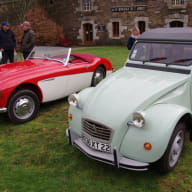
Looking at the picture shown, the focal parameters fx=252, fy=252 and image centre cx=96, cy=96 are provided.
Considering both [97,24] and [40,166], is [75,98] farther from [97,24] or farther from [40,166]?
[97,24]

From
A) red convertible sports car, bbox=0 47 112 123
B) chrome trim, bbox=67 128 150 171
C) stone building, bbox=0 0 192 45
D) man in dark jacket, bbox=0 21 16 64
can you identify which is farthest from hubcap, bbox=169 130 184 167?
stone building, bbox=0 0 192 45

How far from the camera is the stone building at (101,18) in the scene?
19.8m

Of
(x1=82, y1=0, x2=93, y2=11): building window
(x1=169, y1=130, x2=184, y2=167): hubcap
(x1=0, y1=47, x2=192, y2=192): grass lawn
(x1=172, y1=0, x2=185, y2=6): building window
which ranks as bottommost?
(x1=0, y1=47, x2=192, y2=192): grass lawn

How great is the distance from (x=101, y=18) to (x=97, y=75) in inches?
661

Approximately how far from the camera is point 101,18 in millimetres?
22641

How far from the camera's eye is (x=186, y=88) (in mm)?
3828

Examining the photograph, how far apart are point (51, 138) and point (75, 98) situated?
116cm

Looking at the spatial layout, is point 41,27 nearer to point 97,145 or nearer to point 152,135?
point 97,145

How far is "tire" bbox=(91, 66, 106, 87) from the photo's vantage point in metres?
7.00

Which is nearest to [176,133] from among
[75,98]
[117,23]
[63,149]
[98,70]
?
[75,98]

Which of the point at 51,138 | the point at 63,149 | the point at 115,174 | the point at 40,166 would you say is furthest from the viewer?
the point at 51,138

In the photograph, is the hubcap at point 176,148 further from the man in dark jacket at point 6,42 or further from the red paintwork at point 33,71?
the man in dark jacket at point 6,42

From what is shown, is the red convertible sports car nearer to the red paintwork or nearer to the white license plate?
the red paintwork

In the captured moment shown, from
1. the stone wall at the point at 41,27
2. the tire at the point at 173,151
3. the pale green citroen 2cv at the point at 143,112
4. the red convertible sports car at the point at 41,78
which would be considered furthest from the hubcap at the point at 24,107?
the stone wall at the point at 41,27
